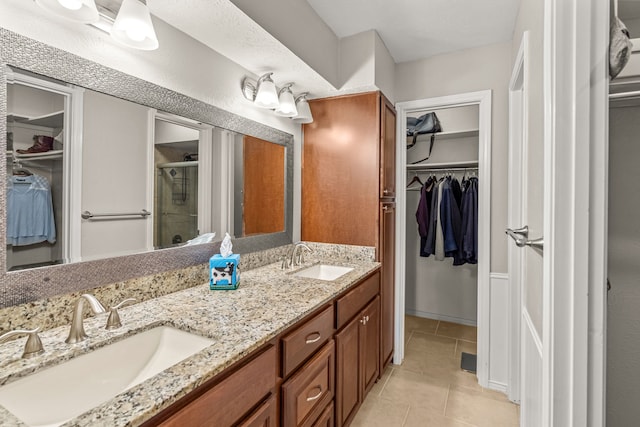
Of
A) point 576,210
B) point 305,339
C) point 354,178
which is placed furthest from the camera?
point 354,178

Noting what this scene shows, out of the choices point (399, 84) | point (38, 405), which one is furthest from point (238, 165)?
point (399, 84)

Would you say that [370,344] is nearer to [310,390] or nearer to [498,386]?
[310,390]

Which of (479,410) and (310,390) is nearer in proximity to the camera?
(310,390)

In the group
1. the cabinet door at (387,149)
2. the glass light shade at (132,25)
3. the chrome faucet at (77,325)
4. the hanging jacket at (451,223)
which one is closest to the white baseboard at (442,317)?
the hanging jacket at (451,223)

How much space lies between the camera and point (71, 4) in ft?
3.00

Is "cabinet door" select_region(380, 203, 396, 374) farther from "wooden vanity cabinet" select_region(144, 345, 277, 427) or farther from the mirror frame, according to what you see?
"wooden vanity cabinet" select_region(144, 345, 277, 427)

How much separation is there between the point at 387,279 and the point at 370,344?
1.70 ft

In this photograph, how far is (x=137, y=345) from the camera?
982mm

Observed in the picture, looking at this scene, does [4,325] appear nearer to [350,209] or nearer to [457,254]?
[350,209]

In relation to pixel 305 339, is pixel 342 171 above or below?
above

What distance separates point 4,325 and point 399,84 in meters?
2.62

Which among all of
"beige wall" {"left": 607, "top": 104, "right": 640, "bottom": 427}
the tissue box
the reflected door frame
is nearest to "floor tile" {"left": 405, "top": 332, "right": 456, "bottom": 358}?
"beige wall" {"left": 607, "top": 104, "right": 640, "bottom": 427}

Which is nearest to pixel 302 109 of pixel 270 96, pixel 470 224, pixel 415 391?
pixel 270 96

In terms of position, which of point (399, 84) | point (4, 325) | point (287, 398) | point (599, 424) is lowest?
point (287, 398)
